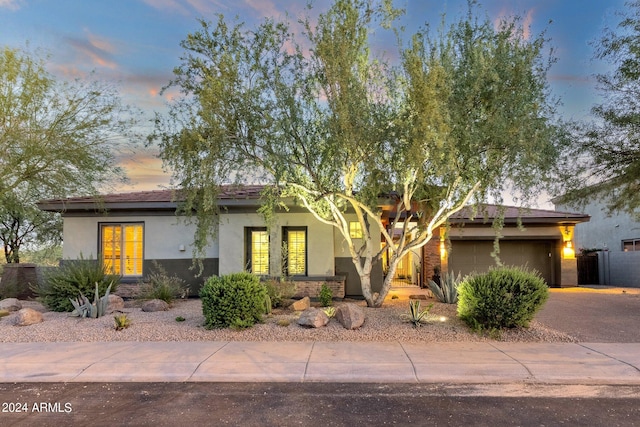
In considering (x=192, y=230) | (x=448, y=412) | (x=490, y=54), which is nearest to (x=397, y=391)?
(x=448, y=412)

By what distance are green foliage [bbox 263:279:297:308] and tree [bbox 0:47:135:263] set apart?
23.4 feet

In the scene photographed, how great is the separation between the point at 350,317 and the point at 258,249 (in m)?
6.30

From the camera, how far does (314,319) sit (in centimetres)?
995

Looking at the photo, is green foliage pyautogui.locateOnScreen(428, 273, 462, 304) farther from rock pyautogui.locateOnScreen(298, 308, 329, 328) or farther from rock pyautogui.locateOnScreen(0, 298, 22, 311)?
rock pyautogui.locateOnScreen(0, 298, 22, 311)

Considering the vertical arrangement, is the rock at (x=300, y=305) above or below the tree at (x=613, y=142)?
below

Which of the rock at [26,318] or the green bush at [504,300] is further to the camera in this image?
the rock at [26,318]

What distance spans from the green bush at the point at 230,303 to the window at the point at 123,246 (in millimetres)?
6597

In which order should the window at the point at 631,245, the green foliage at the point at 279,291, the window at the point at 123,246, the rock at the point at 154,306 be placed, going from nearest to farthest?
the green foliage at the point at 279,291, the rock at the point at 154,306, the window at the point at 123,246, the window at the point at 631,245

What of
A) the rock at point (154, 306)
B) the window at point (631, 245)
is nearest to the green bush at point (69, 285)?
the rock at point (154, 306)

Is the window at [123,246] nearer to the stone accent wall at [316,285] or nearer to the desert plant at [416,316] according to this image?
the stone accent wall at [316,285]

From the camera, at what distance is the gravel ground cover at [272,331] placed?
9.41m

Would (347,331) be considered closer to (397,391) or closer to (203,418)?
(397,391)

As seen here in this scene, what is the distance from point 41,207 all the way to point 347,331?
37.1 ft

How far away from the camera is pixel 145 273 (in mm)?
15672
